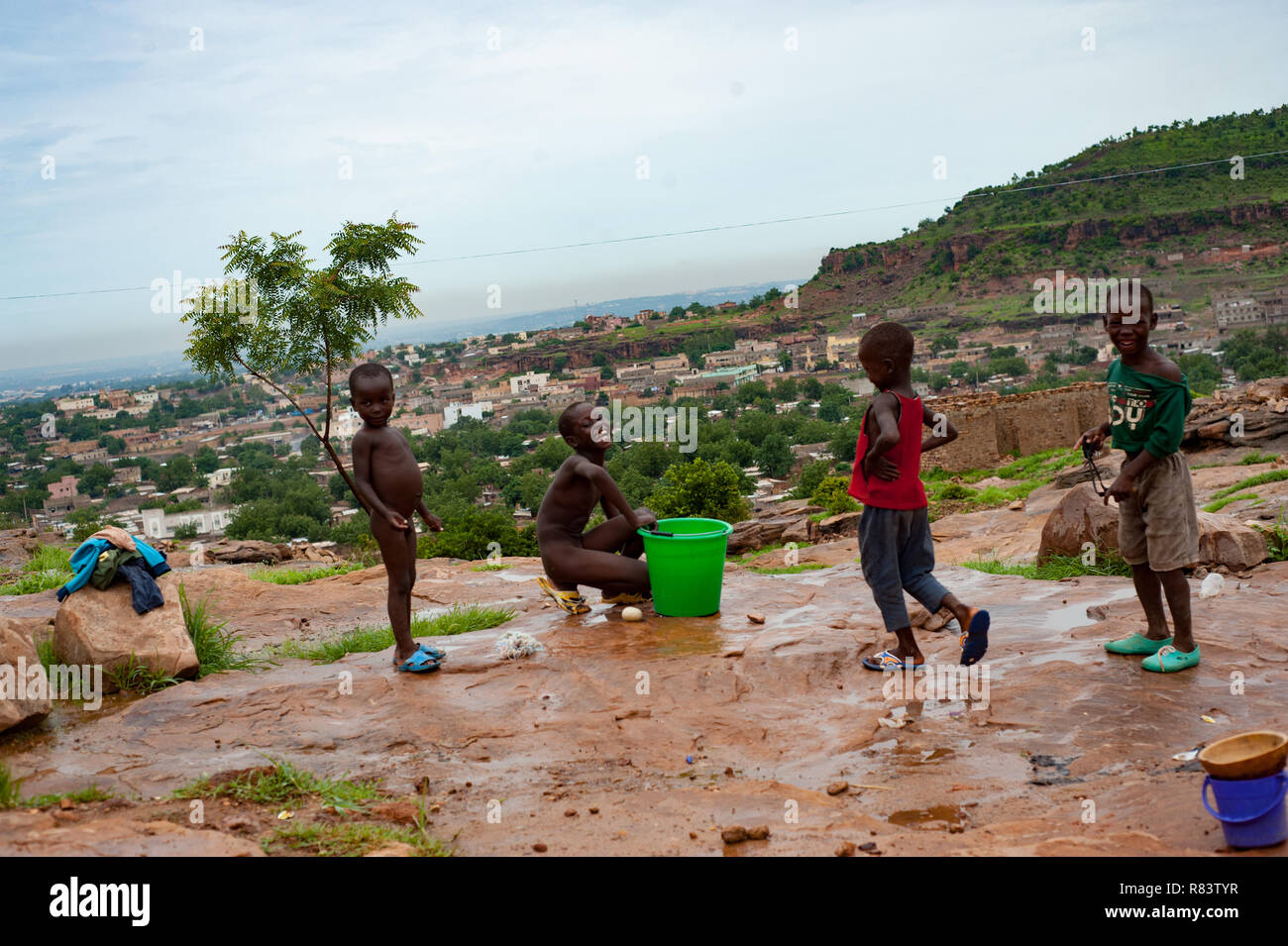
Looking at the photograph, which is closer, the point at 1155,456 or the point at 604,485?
the point at 1155,456

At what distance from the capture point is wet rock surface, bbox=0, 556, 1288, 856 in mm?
2820

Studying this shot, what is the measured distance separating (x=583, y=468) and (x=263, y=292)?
6.22 m

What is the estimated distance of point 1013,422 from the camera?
29672 mm

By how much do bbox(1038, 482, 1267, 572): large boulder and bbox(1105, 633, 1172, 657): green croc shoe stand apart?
5.15ft

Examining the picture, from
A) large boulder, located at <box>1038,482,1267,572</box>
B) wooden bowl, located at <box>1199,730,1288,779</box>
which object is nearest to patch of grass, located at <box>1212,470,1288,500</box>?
large boulder, located at <box>1038,482,1267,572</box>

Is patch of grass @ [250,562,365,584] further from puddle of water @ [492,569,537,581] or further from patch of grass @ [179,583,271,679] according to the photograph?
patch of grass @ [179,583,271,679]

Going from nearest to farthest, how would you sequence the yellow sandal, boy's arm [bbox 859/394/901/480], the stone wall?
boy's arm [bbox 859/394/901/480]
the yellow sandal
the stone wall

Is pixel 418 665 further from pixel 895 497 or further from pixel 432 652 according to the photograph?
pixel 895 497

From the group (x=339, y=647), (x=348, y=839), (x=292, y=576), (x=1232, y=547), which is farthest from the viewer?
(x=292, y=576)

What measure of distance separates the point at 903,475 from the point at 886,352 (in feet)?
2.00

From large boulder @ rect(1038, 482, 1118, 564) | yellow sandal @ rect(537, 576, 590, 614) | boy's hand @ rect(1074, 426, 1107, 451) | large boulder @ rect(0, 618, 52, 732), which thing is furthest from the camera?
large boulder @ rect(1038, 482, 1118, 564)

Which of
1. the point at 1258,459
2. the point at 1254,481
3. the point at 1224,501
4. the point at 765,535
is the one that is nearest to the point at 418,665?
the point at 1224,501

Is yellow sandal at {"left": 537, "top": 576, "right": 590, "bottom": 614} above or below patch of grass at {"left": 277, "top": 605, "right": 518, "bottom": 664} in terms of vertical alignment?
above
